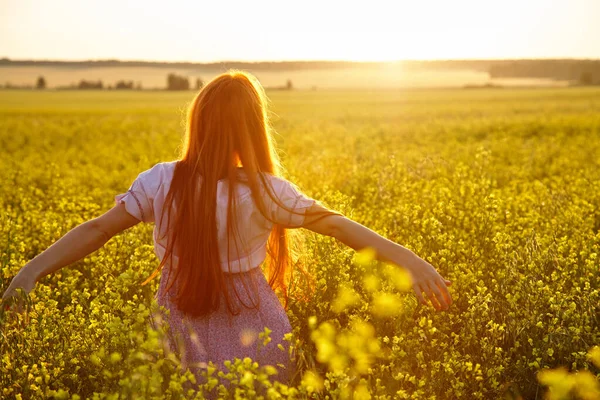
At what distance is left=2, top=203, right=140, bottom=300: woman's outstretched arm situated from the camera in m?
3.06

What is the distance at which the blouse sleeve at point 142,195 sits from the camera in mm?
3238

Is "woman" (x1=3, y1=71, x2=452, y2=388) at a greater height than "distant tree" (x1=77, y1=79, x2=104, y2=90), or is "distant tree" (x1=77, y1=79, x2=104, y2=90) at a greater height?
"woman" (x1=3, y1=71, x2=452, y2=388)

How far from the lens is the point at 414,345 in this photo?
12.3ft

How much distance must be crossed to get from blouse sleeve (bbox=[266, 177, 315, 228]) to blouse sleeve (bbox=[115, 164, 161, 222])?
54cm


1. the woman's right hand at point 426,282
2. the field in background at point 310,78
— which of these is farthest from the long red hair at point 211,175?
the field in background at point 310,78

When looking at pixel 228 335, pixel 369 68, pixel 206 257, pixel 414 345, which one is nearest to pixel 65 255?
pixel 206 257

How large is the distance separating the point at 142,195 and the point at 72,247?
389 mm

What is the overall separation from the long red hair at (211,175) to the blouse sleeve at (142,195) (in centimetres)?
9

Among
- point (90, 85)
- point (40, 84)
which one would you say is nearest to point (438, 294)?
point (90, 85)

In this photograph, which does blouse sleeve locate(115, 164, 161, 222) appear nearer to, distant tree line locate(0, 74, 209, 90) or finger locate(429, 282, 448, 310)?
finger locate(429, 282, 448, 310)

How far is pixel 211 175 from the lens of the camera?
3.20 meters

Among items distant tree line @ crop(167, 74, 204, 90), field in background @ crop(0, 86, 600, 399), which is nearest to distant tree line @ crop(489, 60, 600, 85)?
distant tree line @ crop(167, 74, 204, 90)

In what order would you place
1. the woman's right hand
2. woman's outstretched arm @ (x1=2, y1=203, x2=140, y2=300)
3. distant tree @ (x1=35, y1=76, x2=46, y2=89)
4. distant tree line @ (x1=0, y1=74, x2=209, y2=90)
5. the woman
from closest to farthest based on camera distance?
1. the woman's right hand
2. woman's outstretched arm @ (x1=2, y1=203, x2=140, y2=300)
3. the woman
4. distant tree line @ (x1=0, y1=74, x2=209, y2=90)
5. distant tree @ (x1=35, y1=76, x2=46, y2=89)

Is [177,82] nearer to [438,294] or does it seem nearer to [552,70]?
[552,70]
